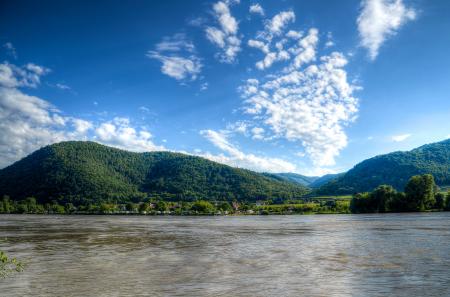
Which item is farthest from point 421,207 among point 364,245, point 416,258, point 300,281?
point 300,281

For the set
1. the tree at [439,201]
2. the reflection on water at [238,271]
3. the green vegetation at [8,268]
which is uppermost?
the tree at [439,201]

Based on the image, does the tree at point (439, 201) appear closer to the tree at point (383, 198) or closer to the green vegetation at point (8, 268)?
the tree at point (383, 198)

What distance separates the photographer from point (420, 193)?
14625 cm

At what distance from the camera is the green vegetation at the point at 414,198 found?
481 ft

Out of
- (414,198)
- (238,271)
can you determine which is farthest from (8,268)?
(414,198)

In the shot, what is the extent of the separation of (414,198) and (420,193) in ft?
10.5

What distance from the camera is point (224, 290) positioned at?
21141 millimetres

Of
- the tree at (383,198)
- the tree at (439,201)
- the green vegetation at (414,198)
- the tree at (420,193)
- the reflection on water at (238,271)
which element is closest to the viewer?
the reflection on water at (238,271)

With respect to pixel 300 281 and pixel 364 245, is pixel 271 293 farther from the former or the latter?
pixel 364 245

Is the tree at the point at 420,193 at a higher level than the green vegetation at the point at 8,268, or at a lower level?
higher

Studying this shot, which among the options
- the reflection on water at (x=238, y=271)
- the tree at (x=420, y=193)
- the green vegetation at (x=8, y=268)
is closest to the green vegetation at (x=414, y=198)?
the tree at (x=420, y=193)

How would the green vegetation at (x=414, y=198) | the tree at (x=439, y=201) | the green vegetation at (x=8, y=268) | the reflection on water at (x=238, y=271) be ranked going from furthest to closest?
1. the tree at (x=439, y=201)
2. the green vegetation at (x=414, y=198)
3. the reflection on water at (x=238, y=271)
4. the green vegetation at (x=8, y=268)

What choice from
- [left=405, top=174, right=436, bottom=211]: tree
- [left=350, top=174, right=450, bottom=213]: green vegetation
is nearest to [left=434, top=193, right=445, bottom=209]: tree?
[left=350, top=174, right=450, bottom=213]: green vegetation

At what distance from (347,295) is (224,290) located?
688cm
